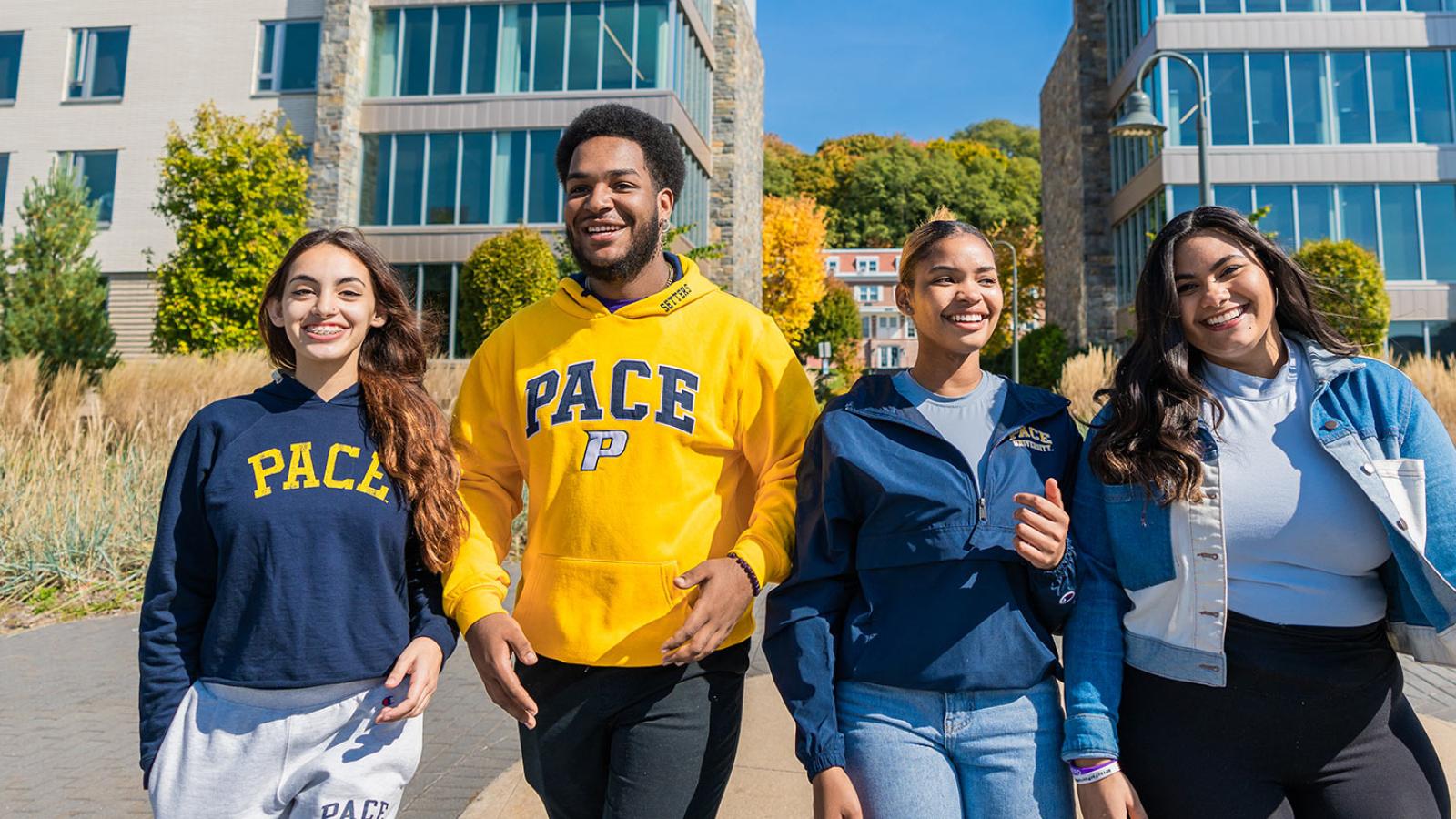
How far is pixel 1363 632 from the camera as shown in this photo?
1873mm

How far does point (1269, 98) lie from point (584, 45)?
17257 mm

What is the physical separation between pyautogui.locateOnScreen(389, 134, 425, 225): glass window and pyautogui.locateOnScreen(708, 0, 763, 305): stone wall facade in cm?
741

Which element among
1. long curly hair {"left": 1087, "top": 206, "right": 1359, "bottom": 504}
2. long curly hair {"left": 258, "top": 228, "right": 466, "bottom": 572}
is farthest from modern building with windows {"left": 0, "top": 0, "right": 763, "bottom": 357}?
long curly hair {"left": 1087, "top": 206, "right": 1359, "bottom": 504}

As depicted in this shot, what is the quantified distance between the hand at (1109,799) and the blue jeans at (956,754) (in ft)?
0.16

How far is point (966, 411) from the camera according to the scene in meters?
2.14

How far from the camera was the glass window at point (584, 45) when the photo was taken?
843 inches

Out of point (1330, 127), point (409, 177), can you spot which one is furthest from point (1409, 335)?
point (409, 177)

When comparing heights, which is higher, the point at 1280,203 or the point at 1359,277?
the point at 1280,203

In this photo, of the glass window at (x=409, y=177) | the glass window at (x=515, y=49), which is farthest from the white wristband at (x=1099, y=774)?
the glass window at (x=409, y=177)

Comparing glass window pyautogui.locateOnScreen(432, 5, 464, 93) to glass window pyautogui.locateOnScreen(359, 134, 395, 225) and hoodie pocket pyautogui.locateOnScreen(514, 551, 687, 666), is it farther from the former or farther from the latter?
hoodie pocket pyautogui.locateOnScreen(514, 551, 687, 666)

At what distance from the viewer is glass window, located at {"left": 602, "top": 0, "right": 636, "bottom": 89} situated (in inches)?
834

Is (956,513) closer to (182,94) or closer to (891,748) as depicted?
(891,748)

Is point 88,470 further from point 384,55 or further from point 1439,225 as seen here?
point 1439,225

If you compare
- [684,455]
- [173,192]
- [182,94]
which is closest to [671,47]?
[173,192]
